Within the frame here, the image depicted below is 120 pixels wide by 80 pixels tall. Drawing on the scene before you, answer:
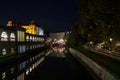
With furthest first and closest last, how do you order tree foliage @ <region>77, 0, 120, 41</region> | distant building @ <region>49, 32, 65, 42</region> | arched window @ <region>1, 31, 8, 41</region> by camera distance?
distant building @ <region>49, 32, 65, 42</region>
arched window @ <region>1, 31, 8, 41</region>
tree foliage @ <region>77, 0, 120, 41</region>

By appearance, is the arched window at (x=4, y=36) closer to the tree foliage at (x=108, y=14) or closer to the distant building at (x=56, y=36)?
the tree foliage at (x=108, y=14)

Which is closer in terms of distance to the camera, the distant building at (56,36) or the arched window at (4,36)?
the arched window at (4,36)

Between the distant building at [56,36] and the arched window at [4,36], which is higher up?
the distant building at [56,36]

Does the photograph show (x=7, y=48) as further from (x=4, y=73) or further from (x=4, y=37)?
(x=4, y=73)

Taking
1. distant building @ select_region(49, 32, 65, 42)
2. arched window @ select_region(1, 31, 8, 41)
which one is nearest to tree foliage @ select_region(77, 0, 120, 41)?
arched window @ select_region(1, 31, 8, 41)

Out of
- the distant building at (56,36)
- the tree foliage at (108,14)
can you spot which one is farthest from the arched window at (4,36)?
the distant building at (56,36)

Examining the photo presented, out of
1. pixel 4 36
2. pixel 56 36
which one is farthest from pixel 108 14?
pixel 56 36

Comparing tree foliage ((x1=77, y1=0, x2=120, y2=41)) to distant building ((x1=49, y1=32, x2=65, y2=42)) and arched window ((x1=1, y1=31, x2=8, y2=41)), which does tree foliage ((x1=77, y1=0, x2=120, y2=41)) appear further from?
distant building ((x1=49, y1=32, x2=65, y2=42))

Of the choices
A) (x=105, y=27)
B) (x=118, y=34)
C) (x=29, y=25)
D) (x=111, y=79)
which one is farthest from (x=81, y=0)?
(x=29, y=25)

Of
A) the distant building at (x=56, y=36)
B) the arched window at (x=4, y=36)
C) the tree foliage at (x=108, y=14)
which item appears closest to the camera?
the tree foliage at (x=108, y=14)

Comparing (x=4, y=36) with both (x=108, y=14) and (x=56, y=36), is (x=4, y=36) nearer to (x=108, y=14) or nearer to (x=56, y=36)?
(x=108, y=14)

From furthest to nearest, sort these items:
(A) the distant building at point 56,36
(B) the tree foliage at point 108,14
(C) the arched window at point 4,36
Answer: (A) the distant building at point 56,36
(C) the arched window at point 4,36
(B) the tree foliage at point 108,14

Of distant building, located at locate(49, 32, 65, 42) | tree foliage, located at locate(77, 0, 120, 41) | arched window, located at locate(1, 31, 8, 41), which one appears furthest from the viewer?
distant building, located at locate(49, 32, 65, 42)

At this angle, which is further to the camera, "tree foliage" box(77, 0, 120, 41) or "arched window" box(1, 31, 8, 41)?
"arched window" box(1, 31, 8, 41)
